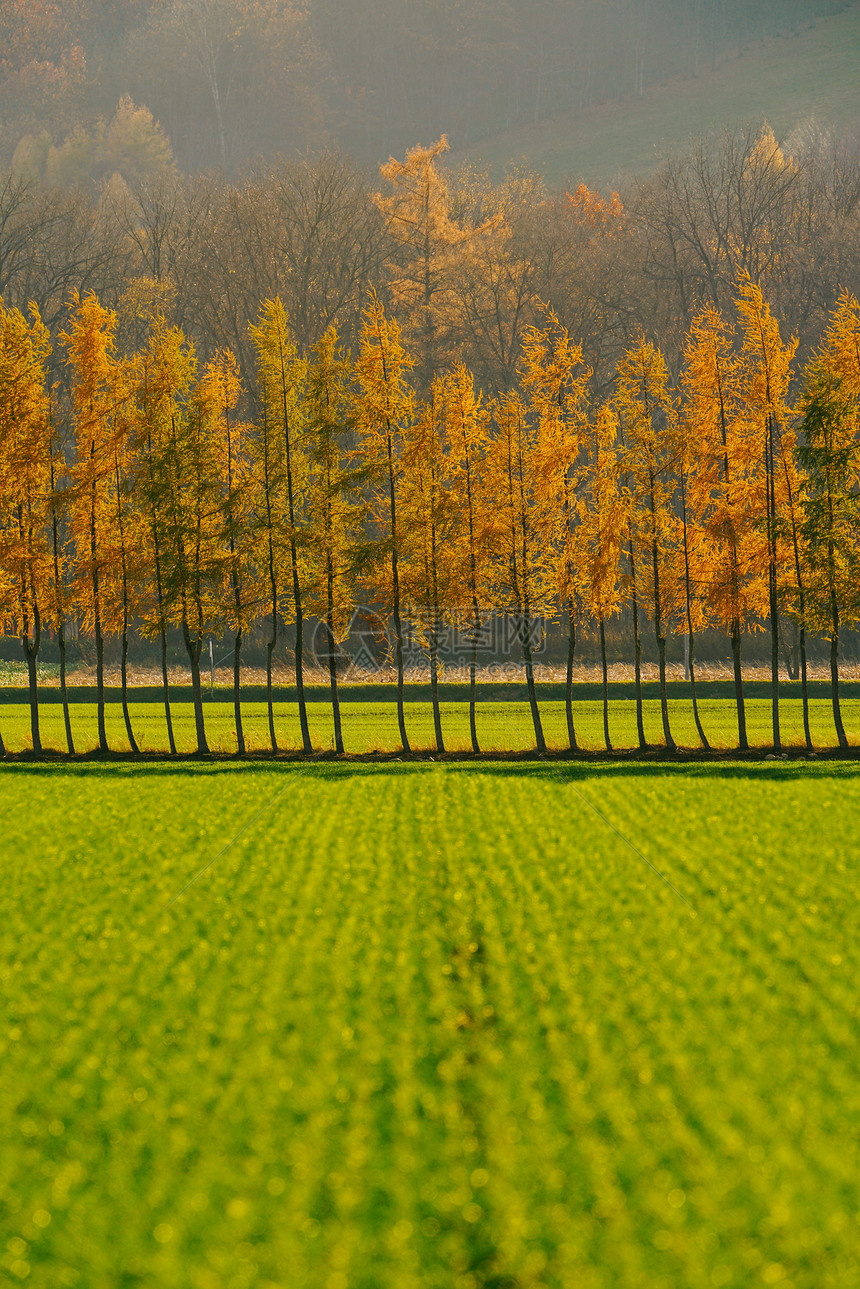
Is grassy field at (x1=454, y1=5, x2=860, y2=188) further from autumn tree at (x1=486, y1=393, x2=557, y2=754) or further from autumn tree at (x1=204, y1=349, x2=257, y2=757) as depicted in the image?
autumn tree at (x1=204, y1=349, x2=257, y2=757)

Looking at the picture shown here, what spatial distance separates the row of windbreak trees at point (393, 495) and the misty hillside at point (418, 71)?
97998mm

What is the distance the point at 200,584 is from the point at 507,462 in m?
10.3

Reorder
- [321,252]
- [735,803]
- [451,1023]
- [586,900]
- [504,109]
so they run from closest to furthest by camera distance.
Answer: [451,1023]
[586,900]
[735,803]
[321,252]
[504,109]

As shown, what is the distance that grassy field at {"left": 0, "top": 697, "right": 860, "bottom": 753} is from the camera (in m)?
32.7

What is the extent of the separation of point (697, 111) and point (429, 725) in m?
135

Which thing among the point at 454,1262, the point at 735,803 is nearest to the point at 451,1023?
the point at 454,1262

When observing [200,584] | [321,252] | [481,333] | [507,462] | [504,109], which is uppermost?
[504,109]

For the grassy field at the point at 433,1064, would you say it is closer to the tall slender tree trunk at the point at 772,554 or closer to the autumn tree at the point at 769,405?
the tall slender tree trunk at the point at 772,554

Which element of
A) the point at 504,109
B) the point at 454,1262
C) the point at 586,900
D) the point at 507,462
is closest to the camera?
the point at 454,1262

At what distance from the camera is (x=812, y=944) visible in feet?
38.4

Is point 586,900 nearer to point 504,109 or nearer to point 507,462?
point 507,462

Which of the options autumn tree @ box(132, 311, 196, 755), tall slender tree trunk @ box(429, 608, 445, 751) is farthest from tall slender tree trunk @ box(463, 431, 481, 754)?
autumn tree @ box(132, 311, 196, 755)

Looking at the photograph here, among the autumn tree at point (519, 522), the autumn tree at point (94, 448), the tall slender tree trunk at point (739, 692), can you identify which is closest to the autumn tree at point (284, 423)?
the autumn tree at point (94, 448)

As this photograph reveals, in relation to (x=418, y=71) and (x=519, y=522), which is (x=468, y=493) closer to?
(x=519, y=522)
